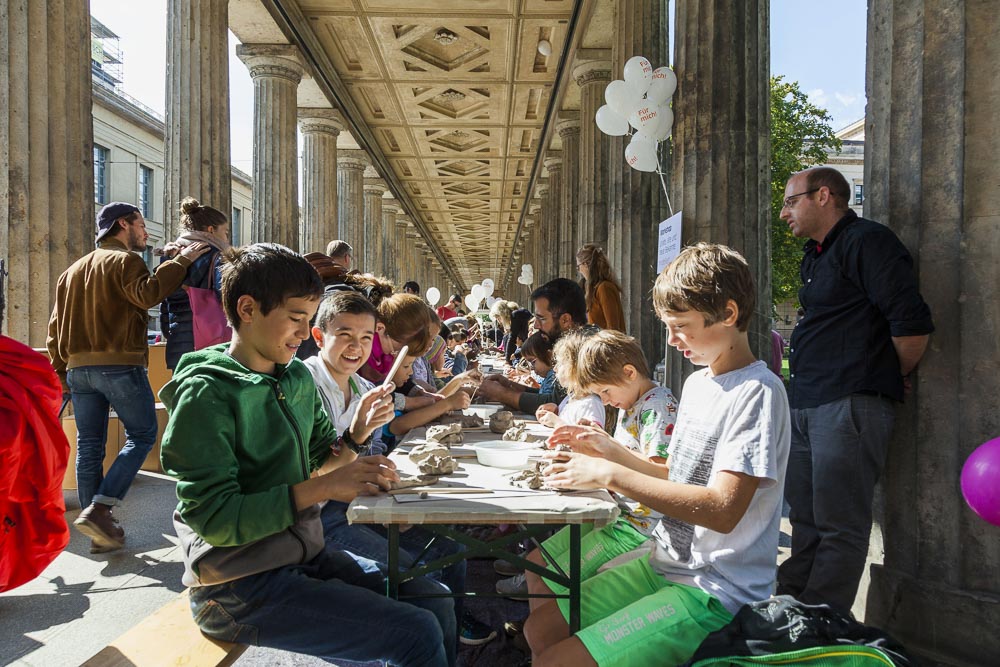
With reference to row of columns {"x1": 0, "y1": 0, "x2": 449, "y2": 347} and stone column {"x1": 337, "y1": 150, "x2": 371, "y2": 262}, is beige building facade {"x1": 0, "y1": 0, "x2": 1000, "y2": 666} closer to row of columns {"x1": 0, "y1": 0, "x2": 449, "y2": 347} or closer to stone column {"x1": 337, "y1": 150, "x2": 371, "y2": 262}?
Result: row of columns {"x1": 0, "y1": 0, "x2": 449, "y2": 347}

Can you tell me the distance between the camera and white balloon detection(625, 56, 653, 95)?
5.94m

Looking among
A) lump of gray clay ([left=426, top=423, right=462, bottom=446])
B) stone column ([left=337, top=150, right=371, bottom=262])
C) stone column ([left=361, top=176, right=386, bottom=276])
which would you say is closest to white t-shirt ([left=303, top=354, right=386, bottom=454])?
lump of gray clay ([left=426, top=423, right=462, bottom=446])

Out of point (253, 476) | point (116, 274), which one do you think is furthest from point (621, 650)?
point (116, 274)

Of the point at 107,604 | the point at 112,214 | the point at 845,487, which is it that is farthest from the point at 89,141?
the point at 845,487

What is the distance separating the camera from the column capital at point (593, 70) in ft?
39.1

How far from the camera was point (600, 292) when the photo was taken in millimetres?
5934

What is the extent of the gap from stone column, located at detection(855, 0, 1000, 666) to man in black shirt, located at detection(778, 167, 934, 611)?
0.31 ft

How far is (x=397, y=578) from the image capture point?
2.03 meters

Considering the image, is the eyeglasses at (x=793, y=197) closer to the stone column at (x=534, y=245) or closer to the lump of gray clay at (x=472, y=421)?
the lump of gray clay at (x=472, y=421)

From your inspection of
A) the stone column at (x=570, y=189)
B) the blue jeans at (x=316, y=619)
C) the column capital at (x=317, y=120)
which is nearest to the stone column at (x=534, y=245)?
the stone column at (x=570, y=189)

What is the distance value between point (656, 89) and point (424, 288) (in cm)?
3806

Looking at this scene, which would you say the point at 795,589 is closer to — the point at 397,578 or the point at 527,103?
the point at 397,578

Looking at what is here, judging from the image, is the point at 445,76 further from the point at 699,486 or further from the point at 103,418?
the point at 699,486

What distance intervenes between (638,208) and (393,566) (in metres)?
7.66
